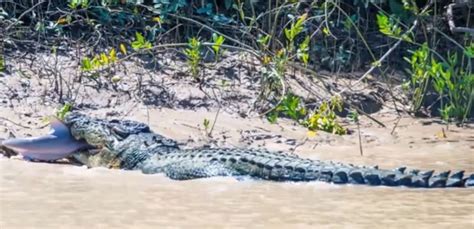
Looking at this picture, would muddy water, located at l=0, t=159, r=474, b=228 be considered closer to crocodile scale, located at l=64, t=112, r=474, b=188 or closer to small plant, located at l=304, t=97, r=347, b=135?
crocodile scale, located at l=64, t=112, r=474, b=188

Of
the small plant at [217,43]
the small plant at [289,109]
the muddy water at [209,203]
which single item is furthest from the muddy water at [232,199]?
the small plant at [217,43]

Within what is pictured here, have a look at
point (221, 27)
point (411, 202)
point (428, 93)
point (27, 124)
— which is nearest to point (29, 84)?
point (27, 124)

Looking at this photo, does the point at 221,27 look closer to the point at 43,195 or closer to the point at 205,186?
the point at 205,186

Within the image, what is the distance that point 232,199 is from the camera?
5312 mm

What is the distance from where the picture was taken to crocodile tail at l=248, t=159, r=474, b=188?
5.71 meters

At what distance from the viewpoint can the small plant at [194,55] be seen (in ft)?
25.8

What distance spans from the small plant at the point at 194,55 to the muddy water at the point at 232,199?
1.13m

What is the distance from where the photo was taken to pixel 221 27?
8.89 metres

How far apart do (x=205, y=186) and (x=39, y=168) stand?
1139 millimetres

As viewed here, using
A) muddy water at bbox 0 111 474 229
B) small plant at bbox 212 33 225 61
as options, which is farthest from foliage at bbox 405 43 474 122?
small plant at bbox 212 33 225 61

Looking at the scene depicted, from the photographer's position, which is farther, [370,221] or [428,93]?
[428,93]

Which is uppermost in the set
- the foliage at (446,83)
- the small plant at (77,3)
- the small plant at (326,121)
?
the small plant at (77,3)

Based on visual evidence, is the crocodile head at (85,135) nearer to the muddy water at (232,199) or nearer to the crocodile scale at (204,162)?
the crocodile scale at (204,162)

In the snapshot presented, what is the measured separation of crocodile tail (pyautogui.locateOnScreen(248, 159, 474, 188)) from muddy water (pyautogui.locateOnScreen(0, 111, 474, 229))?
3.4 inches
